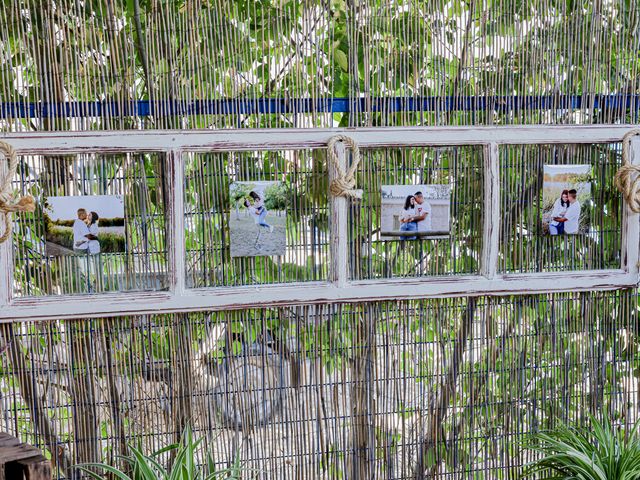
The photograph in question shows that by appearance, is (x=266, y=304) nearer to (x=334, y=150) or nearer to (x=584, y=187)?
(x=334, y=150)

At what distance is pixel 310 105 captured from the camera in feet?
8.30

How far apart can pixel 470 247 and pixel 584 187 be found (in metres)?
0.48

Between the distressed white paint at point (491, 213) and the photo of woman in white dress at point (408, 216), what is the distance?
26 centimetres

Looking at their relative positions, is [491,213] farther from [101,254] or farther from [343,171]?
[101,254]

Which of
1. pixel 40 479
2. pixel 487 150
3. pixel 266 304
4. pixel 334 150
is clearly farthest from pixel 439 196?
pixel 40 479

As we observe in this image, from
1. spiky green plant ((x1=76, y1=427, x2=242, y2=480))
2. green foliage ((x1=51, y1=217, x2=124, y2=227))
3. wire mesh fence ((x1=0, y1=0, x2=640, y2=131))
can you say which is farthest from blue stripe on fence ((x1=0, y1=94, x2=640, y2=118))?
spiky green plant ((x1=76, y1=427, x2=242, y2=480))

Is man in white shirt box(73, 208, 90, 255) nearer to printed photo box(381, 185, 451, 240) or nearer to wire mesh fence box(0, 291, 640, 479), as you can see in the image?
wire mesh fence box(0, 291, 640, 479)

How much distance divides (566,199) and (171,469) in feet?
5.50

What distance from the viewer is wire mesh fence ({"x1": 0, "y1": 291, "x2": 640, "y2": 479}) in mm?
2506

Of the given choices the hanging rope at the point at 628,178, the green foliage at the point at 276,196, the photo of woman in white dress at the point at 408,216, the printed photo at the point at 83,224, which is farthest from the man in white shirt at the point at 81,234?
the hanging rope at the point at 628,178

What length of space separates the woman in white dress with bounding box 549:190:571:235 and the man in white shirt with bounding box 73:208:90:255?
5.33 ft

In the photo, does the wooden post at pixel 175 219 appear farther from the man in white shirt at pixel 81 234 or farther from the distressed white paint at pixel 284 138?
the man in white shirt at pixel 81 234

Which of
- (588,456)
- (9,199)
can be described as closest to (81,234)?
(9,199)

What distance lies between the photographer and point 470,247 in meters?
2.69
